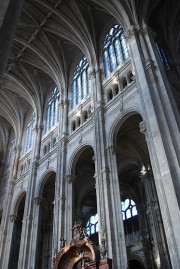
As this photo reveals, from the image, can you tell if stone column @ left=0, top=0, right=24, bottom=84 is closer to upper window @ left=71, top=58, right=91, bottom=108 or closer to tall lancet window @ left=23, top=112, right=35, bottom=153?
upper window @ left=71, top=58, right=91, bottom=108

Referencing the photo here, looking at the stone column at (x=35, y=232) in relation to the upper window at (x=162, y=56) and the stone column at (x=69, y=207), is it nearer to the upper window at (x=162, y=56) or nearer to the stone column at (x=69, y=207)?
the stone column at (x=69, y=207)

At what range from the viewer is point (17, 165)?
1003 inches

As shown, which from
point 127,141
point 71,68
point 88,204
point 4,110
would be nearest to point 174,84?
point 127,141

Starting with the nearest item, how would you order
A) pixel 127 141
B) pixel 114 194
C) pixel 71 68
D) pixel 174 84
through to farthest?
pixel 114 194
pixel 174 84
pixel 127 141
pixel 71 68

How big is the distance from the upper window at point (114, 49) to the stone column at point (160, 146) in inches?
127

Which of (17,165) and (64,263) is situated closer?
(64,263)

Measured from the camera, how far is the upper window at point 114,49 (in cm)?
1862

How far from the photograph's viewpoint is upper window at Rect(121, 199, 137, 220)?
22766 millimetres

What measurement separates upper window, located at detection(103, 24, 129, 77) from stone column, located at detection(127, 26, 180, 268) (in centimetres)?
323

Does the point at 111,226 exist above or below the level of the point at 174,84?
below

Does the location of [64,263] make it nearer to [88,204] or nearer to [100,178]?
[100,178]

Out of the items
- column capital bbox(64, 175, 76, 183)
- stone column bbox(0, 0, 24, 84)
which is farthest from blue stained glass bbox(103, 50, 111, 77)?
stone column bbox(0, 0, 24, 84)

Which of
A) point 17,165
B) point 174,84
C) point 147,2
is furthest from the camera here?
point 17,165

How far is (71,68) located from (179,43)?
9.18 m
